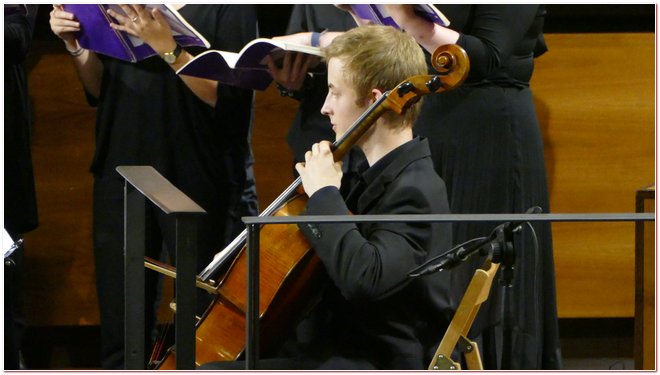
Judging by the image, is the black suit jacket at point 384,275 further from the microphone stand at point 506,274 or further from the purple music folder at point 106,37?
the purple music folder at point 106,37

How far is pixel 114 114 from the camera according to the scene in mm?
3082

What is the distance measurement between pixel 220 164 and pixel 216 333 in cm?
94

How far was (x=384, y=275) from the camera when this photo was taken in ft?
6.57

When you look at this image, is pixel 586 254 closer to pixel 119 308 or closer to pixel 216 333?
pixel 119 308

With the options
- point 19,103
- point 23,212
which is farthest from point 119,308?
point 19,103

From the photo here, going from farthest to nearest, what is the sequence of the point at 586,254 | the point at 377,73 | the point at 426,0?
the point at 586,254 → the point at 426,0 → the point at 377,73

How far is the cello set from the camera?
2.07m

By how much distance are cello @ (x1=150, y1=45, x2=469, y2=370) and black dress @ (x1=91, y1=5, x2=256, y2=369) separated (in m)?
0.77

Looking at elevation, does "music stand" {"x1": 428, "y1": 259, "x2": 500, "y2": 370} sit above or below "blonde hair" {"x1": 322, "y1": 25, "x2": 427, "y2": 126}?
below

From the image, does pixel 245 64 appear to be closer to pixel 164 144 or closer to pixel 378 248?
pixel 164 144

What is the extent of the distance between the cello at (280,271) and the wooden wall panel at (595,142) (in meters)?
1.39

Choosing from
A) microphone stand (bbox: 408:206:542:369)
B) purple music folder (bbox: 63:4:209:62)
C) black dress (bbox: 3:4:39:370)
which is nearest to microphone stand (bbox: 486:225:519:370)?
microphone stand (bbox: 408:206:542:369)

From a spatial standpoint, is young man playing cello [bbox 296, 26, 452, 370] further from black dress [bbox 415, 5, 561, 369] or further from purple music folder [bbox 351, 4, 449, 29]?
black dress [bbox 415, 5, 561, 369]

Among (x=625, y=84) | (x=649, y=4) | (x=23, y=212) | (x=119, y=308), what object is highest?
(x=649, y=4)
